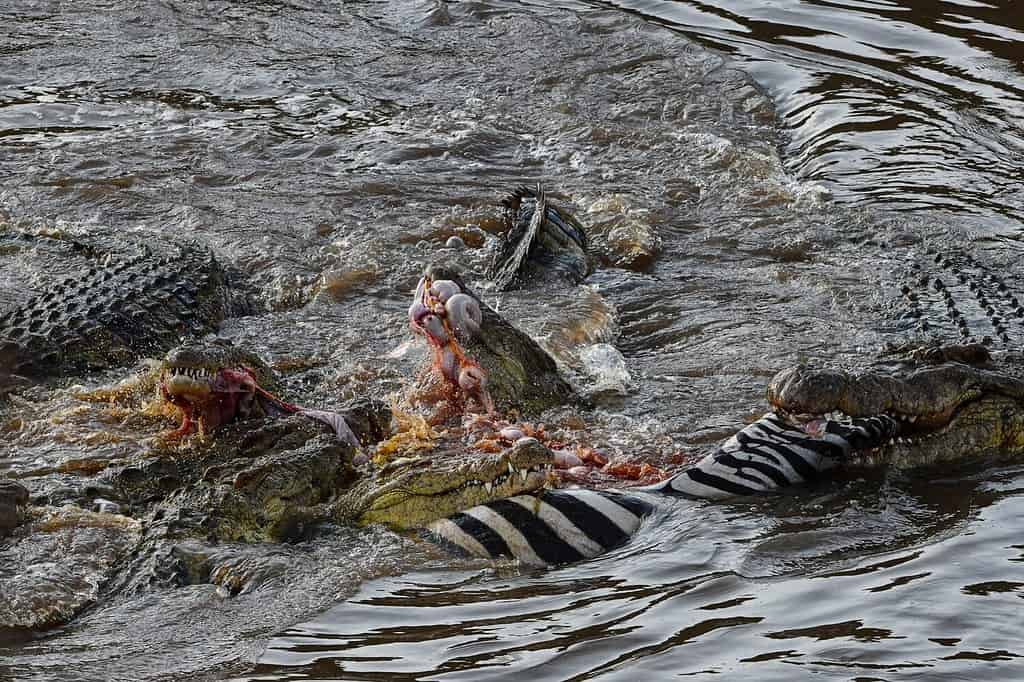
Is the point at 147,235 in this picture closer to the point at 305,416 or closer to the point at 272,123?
the point at 272,123

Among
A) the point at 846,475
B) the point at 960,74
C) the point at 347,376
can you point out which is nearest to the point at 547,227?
the point at 347,376

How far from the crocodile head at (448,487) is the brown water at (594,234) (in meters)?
0.12

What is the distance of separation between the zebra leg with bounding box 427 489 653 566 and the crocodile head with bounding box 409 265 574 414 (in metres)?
1.28

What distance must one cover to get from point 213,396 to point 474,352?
1.12 meters

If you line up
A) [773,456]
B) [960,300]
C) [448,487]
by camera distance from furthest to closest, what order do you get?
[960,300]
[773,456]
[448,487]

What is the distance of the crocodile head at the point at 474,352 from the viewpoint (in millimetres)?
5531

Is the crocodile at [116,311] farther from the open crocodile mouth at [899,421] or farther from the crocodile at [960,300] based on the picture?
the crocodile at [960,300]

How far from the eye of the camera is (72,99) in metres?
10.1

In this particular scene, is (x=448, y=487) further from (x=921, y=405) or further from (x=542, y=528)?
(x=921, y=405)

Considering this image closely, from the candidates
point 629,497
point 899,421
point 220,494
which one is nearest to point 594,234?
point 899,421

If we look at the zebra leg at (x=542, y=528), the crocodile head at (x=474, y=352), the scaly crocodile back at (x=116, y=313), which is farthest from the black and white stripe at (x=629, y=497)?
the scaly crocodile back at (x=116, y=313)

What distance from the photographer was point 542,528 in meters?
A: 4.09

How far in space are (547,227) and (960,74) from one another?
448cm

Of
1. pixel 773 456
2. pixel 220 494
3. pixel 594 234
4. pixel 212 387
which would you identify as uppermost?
pixel 594 234
